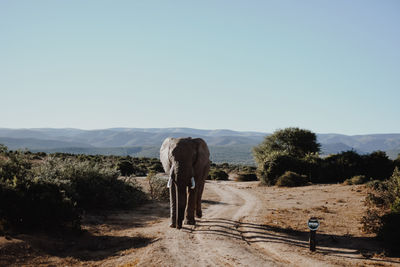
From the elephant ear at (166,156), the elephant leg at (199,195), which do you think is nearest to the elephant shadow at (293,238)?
the elephant leg at (199,195)

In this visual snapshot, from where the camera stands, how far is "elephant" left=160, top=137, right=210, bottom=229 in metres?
12.0

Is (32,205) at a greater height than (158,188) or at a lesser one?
greater

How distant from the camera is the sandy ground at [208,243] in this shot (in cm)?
888

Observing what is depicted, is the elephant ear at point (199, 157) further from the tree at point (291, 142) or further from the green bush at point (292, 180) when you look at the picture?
the tree at point (291, 142)

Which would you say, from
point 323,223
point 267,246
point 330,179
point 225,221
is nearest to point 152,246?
point 267,246

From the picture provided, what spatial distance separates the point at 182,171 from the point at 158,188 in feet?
36.9

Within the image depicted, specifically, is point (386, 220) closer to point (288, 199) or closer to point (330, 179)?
point (288, 199)

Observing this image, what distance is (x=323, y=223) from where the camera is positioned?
14.4 m

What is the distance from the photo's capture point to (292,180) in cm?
3108

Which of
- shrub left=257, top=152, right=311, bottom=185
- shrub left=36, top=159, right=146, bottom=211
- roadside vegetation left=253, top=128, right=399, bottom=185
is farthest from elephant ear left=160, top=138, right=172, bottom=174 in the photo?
shrub left=257, top=152, right=311, bottom=185

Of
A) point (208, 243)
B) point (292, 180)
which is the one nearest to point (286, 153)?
point (292, 180)

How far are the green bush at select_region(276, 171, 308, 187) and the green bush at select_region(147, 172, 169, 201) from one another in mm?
14240

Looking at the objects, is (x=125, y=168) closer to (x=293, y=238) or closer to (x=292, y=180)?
(x=292, y=180)

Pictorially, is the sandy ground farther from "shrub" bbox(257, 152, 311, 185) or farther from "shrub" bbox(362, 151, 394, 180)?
"shrub" bbox(362, 151, 394, 180)
